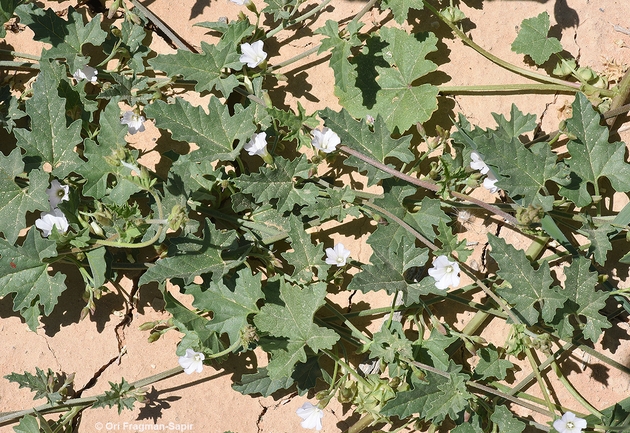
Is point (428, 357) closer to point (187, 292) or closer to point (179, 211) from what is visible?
point (187, 292)

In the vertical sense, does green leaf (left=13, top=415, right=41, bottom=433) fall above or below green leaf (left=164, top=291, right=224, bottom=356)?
below

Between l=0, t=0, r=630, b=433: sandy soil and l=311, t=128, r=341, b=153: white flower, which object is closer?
l=311, t=128, r=341, b=153: white flower

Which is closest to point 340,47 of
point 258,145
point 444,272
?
point 258,145

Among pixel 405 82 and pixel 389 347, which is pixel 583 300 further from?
pixel 405 82

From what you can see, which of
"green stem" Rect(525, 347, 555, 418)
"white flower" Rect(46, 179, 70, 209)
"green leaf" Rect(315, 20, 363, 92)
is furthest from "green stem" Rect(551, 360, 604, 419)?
"white flower" Rect(46, 179, 70, 209)

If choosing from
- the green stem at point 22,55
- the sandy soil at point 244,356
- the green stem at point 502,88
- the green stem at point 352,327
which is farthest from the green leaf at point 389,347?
the green stem at point 22,55

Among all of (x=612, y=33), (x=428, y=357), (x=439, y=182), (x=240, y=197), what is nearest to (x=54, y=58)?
(x=240, y=197)

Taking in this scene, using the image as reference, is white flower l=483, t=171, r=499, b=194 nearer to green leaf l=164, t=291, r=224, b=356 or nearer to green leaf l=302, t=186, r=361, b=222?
green leaf l=302, t=186, r=361, b=222
